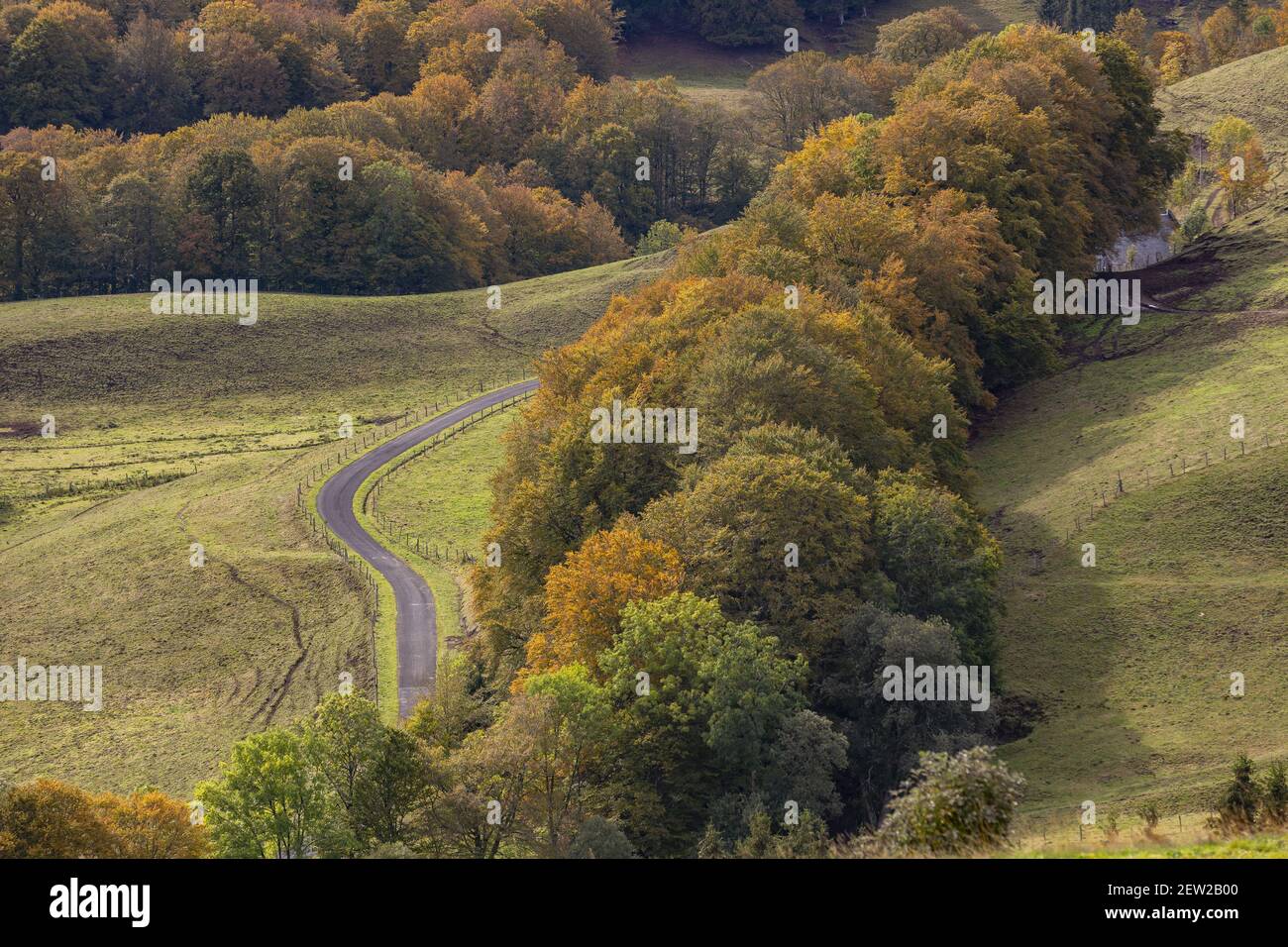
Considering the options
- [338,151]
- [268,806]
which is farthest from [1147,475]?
[338,151]

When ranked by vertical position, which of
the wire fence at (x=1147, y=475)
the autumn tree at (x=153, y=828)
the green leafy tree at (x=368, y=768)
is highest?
the wire fence at (x=1147, y=475)

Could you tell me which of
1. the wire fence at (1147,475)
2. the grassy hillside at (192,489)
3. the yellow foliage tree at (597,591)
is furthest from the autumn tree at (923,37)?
the yellow foliage tree at (597,591)

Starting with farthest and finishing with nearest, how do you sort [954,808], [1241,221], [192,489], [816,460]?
1. [1241,221]
2. [192,489]
3. [816,460]
4. [954,808]

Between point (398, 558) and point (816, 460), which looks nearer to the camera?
point (816, 460)

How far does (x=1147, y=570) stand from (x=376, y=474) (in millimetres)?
49936

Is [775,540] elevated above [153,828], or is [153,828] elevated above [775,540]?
[775,540]

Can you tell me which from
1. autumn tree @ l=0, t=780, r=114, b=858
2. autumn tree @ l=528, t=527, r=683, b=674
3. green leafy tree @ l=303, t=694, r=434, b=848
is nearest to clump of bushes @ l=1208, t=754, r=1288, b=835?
autumn tree @ l=528, t=527, r=683, b=674

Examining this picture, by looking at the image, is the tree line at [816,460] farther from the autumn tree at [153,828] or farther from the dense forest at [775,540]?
the autumn tree at [153,828]

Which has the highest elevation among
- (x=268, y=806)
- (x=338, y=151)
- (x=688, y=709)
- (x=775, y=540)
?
(x=338, y=151)

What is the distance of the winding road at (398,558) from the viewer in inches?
2446

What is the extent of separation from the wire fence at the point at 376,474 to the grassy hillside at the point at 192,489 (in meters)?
0.67

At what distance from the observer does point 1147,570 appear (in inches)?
2293

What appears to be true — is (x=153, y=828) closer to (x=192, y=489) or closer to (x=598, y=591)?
(x=598, y=591)

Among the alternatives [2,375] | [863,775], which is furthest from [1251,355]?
[2,375]
